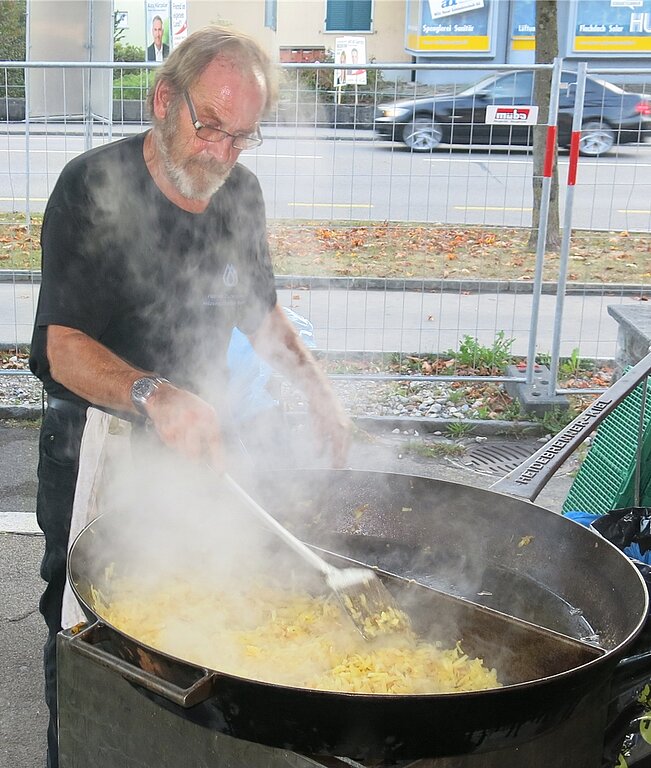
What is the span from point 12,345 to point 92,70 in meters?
2.09

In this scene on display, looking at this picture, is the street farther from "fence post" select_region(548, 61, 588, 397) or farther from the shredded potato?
the shredded potato

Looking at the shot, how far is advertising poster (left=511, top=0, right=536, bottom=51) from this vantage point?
2234 centimetres

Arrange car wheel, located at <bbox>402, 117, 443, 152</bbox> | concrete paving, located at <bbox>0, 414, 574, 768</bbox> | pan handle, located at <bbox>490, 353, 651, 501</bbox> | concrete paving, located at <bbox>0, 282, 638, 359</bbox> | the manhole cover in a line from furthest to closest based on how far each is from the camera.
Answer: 1. concrete paving, located at <bbox>0, 282, 638, 359</bbox>
2. car wheel, located at <bbox>402, 117, 443, 152</bbox>
3. the manhole cover
4. concrete paving, located at <bbox>0, 414, 574, 768</bbox>
5. pan handle, located at <bbox>490, 353, 651, 501</bbox>

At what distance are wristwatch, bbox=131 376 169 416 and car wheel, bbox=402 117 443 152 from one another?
3583mm

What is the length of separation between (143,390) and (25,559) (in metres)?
2.25

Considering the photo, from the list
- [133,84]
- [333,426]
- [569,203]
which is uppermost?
[133,84]

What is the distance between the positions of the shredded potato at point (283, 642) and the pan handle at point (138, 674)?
18 centimetres

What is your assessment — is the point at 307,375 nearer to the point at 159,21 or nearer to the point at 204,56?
the point at 204,56

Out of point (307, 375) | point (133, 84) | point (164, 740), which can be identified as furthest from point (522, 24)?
point (164, 740)

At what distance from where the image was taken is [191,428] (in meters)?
2.01

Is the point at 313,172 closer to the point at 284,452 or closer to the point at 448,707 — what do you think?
the point at 284,452

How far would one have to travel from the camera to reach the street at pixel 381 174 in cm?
580

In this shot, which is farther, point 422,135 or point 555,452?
point 422,135

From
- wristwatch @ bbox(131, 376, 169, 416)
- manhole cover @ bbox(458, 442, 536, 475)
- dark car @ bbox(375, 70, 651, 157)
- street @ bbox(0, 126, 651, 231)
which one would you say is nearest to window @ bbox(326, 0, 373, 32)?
dark car @ bbox(375, 70, 651, 157)
